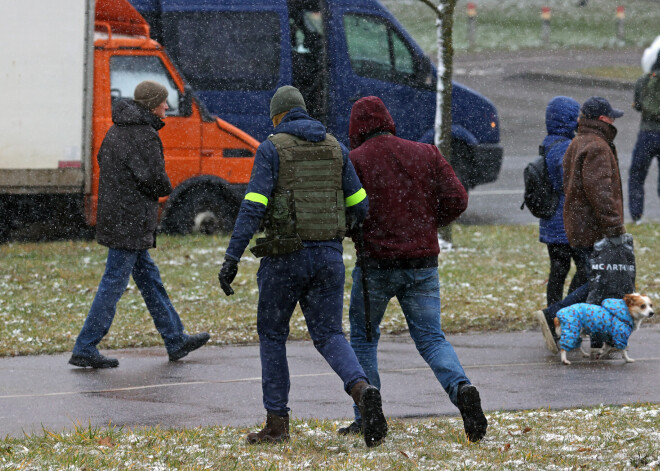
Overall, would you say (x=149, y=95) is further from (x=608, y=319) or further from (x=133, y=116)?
(x=608, y=319)

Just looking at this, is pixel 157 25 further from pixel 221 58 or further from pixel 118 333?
pixel 118 333

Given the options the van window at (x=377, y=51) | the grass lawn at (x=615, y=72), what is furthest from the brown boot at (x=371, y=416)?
the grass lawn at (x=615, y=72)

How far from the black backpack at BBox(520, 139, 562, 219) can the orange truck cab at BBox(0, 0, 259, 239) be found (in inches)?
229

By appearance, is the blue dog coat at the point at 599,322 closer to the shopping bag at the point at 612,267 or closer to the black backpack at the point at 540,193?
the shopping bag at the point at 612,267

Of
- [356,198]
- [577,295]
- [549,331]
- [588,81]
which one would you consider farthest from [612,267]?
[588,81]

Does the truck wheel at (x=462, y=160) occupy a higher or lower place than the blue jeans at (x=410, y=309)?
lower

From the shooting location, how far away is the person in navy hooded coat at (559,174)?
A: 805 centimetres

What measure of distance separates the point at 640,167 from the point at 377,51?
366 cm

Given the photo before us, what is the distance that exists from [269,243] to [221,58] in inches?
366

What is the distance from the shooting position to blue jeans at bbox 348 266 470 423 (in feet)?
18.5

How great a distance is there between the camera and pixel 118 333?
863 cm

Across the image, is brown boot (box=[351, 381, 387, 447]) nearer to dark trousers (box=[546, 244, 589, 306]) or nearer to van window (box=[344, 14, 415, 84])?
dark trousers (box=[546, 244, 589, 306])

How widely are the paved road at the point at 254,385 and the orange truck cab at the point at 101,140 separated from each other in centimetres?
475

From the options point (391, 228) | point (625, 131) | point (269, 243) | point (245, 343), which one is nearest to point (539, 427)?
point (391, 228)
